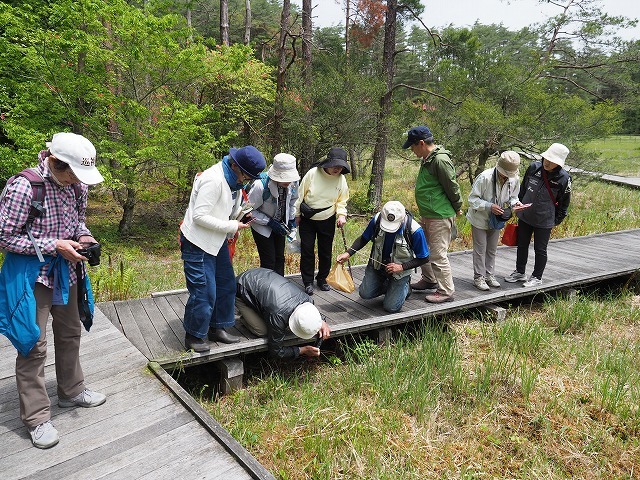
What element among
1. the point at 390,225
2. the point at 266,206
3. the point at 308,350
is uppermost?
the point at 266,206

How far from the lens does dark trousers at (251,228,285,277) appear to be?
461 cm

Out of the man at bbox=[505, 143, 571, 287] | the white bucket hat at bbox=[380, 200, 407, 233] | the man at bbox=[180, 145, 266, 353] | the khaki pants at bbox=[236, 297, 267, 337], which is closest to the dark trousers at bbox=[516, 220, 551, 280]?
the man at bbox=[505, 143, 571, 287]

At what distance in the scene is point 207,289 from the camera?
3484 millimetres

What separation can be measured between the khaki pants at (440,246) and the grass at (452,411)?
23.2 inches

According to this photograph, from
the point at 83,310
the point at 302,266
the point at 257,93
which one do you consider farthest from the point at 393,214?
the point at 257,93

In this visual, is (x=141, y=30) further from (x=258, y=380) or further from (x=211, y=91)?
(x=258, y=380)

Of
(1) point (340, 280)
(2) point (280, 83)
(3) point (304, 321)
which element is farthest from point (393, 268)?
(2) point (280, 83)

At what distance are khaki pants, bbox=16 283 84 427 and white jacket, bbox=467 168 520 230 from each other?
406 centimetres

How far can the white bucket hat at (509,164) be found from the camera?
190 inches

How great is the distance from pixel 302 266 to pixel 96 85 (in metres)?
5.78

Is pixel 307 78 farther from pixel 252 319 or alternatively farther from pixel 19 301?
pixel 19 301

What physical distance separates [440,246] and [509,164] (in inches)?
45.0

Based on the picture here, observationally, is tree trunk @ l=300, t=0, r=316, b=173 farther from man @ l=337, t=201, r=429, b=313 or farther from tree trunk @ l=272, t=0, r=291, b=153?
man @ l=337, t=201, r=429, b=313

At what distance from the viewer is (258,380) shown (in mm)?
4160
